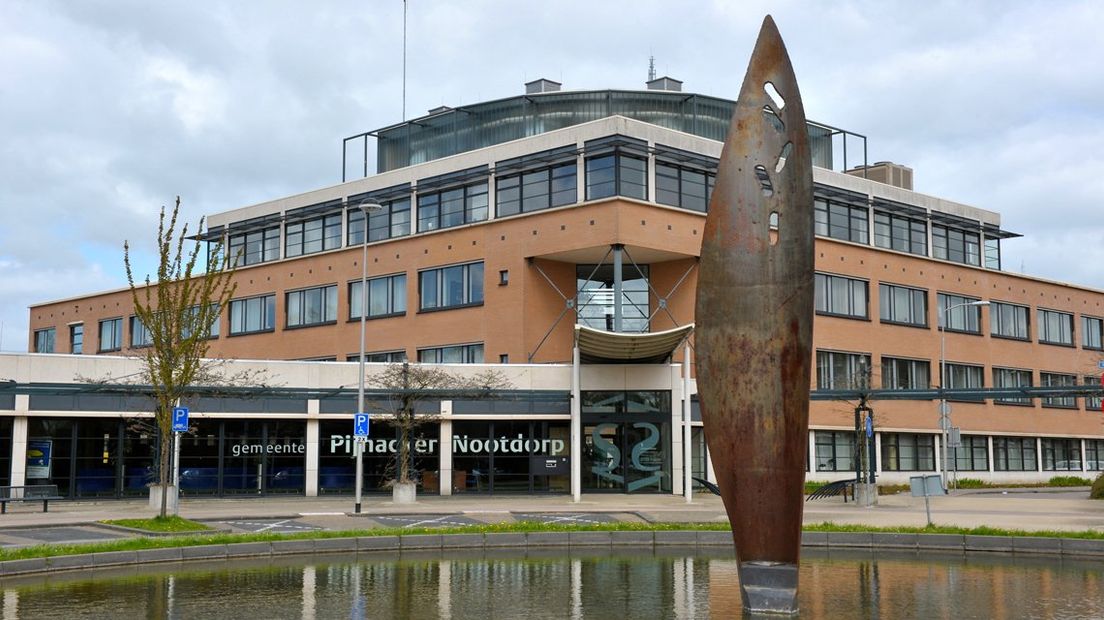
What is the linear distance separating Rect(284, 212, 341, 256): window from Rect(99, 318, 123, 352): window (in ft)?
45.7

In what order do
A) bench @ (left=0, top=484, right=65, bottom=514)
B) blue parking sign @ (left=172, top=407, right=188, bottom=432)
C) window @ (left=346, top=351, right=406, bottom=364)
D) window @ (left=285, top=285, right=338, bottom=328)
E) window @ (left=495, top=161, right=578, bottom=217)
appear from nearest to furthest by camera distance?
blue parking sign @ (left=172, top=407, right=188, bottom=432) → bench @ (left=0, top=484, right=65, bottom=514) → window @ (left=495, top=161, right=578, bottom=217) → window @ (left=346, top=351, right=406, bottom=364) → window @ (left=285, top=285, right=338, bottom=328)

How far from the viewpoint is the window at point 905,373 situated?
56.4 meters

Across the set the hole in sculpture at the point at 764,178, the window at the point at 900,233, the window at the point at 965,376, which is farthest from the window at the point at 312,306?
the hole in sculpture at the point at 764,178

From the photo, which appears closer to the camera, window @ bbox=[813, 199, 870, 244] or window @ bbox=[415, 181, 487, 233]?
window @ bbox=[415, 181, 487, 233]

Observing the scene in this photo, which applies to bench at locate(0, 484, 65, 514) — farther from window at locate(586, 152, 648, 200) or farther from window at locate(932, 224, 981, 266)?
window at locate(932, 224, 981, 266)

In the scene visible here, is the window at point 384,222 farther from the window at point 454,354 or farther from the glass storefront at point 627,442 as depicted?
the glass storefront at point 627,442

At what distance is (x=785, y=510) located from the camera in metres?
12.8

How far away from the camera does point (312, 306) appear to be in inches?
2245

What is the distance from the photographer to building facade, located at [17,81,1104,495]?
41.7 m

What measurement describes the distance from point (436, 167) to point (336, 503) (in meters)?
21.2

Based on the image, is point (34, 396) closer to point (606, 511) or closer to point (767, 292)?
point (606, 511)

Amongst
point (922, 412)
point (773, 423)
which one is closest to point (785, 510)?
point (773, 423)

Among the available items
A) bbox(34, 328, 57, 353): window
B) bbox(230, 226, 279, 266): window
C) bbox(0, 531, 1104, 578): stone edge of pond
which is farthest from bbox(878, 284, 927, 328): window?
bbox(34, 328, 57, 353): window

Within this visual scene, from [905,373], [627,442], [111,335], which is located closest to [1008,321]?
[905,373]
